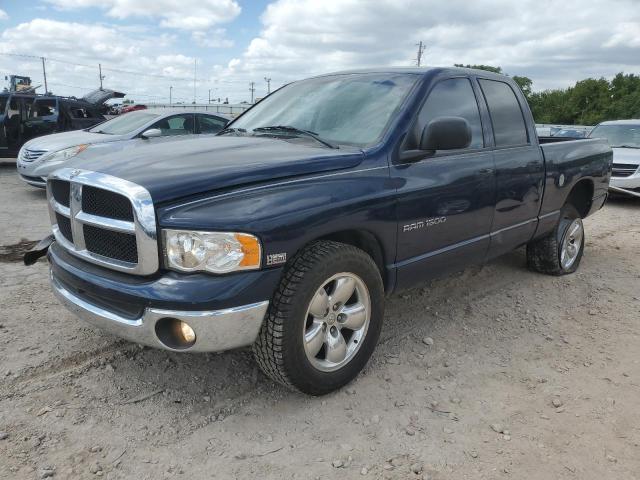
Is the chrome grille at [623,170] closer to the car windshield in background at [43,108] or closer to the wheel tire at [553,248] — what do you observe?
the wheel tire at [553,248]

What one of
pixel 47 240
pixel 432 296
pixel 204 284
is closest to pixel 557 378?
pixel 432 296

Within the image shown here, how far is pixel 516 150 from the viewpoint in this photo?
13.8ft

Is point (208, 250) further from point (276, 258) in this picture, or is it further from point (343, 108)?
point (343, 108)

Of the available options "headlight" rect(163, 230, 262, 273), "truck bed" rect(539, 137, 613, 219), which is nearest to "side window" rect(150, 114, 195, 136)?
"truck bed" rect(539, 137, 613, 219)

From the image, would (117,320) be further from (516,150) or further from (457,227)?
(516,150)

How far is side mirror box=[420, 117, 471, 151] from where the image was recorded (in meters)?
3.12

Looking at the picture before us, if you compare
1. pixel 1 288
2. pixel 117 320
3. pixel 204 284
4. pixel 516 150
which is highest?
pixel 516 150

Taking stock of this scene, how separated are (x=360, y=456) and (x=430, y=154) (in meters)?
1.83

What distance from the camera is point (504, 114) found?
14.0 ft

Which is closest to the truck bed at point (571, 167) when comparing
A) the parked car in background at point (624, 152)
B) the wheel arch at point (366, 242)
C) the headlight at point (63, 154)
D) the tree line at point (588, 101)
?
the wheel arch at point (366, 242)

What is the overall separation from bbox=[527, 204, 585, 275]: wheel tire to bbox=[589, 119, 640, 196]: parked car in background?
13.8 feet

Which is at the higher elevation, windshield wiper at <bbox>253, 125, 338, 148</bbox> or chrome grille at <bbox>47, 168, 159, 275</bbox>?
windshield wiper at <bbox>253, 125, 338, 148</bbox>

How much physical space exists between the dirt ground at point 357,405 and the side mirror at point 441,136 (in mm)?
1333

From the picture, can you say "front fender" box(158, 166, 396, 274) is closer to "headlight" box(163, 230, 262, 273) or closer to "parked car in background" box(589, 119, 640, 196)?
"headlight" box(163, 230, 262, 273)
